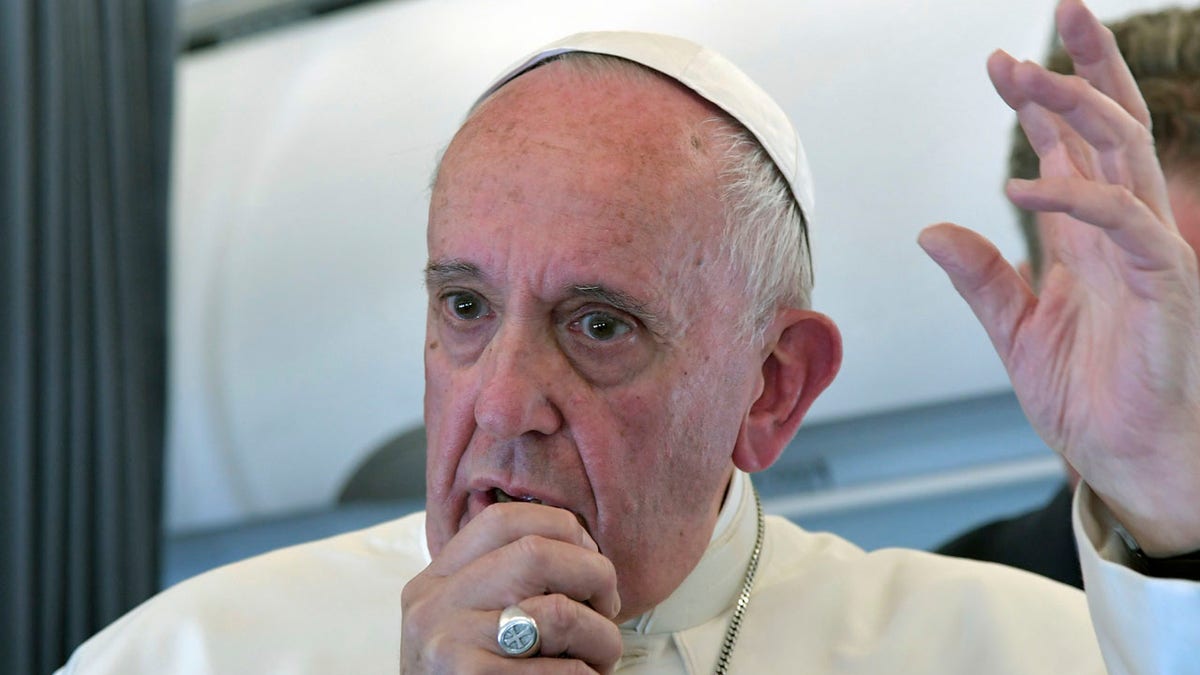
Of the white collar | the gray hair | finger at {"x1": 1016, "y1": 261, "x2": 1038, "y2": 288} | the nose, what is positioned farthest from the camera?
finger at {"x1": 1016, "y1": 261, "x2": 1038, "y2": 288}

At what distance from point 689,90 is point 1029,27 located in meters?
1.63

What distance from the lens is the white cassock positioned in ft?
7.06

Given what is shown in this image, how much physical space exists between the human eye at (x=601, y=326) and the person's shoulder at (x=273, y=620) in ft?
2.19

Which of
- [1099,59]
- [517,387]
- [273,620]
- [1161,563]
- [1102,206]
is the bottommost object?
[273,620]

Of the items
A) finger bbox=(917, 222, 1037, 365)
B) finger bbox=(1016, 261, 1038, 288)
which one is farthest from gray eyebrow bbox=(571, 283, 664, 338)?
finger bbox=(1016, 261, 1038, 288)

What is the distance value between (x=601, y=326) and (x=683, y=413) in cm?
18

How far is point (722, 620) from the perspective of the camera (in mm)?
2188

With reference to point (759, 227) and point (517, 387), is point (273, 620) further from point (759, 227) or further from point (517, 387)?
point (759, 227)

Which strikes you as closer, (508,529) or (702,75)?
(508,529)

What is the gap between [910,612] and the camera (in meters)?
2.24

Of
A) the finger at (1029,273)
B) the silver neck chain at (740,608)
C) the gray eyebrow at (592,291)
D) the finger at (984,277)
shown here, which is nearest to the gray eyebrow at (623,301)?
the gray eyebrow at (592,291)

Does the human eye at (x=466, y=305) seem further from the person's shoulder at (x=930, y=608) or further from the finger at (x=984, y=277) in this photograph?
the person's shoulder at (x=930, y=608)

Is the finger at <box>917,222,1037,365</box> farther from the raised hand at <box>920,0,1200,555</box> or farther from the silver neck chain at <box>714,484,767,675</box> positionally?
the silver neck chain at <box>714,484,767,675</box>

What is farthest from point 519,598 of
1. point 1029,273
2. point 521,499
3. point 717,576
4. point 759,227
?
point 1029,273
